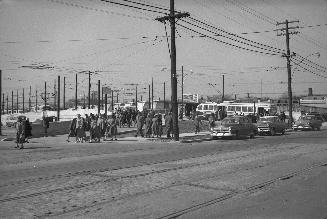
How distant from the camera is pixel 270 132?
31.2 m

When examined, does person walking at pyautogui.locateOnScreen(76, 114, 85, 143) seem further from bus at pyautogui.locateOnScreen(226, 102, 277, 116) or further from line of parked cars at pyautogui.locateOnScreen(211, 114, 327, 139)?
bus at pyautogui.locateOnScreen(226, 102, 277, 116)

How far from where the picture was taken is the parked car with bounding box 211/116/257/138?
25.8m

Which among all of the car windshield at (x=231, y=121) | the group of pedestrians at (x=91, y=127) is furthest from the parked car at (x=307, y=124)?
the group of pedestrians at (x=91, y=127)

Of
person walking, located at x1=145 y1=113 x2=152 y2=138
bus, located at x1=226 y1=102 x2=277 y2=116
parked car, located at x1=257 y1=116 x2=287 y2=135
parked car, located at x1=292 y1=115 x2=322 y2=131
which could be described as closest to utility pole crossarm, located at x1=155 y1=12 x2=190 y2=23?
person walking, located at x1=145 y1=113 x2=152 y2=138

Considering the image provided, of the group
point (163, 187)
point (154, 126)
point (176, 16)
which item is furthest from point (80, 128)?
point (163, 187)

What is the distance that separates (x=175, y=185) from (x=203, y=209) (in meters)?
2.31

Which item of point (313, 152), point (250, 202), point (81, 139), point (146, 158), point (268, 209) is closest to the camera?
point (268, 209)

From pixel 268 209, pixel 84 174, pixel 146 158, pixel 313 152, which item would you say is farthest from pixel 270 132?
pixel 268 209

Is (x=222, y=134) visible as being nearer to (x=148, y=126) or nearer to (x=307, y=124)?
(x=148, y=126)

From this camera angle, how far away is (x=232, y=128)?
25.8 meters

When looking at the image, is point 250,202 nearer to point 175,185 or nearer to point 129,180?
point 175,185

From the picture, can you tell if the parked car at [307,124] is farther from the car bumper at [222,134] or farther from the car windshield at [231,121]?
the car bumper at [222,134]

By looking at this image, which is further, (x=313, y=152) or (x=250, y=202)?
(x=313, y=152)

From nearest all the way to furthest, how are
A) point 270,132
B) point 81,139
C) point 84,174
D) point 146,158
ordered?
point 84,174
point 146,158
point 81,139
point 270,132
